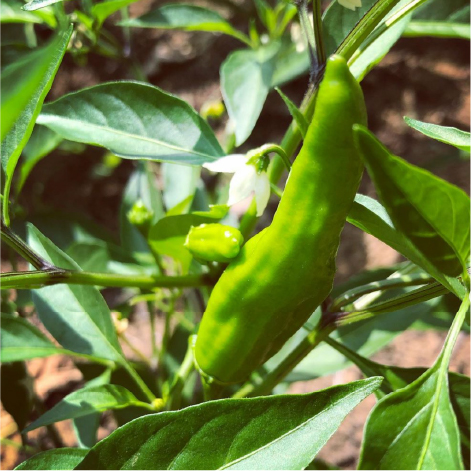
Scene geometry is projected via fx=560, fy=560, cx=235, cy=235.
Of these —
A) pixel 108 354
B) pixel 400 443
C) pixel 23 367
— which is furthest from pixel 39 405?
pixel 400 443

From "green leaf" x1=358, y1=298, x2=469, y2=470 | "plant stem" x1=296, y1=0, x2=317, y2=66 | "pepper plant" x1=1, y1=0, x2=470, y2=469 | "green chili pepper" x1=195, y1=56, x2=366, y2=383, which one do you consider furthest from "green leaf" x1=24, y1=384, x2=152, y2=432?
"plant stem" x1=296, y1=0, x2=317, y2=66

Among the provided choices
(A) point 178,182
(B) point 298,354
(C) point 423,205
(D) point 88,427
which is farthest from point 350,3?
(D) point 88,427

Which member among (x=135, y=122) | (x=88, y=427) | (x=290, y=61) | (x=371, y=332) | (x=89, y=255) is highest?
(x=290, y=61)

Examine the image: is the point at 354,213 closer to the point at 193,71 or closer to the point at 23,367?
the point at 23,367

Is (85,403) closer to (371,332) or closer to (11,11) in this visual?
(371,332)

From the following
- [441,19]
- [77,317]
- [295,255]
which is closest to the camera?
[295,255]

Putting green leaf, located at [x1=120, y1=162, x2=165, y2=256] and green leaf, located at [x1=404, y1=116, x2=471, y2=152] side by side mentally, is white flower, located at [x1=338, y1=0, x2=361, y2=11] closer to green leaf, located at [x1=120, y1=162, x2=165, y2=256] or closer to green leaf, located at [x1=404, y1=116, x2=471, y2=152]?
green leaf, located at [x1=404, y1=116, x2=471, y2=152]

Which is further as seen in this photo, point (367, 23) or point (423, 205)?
point (367, 23)
